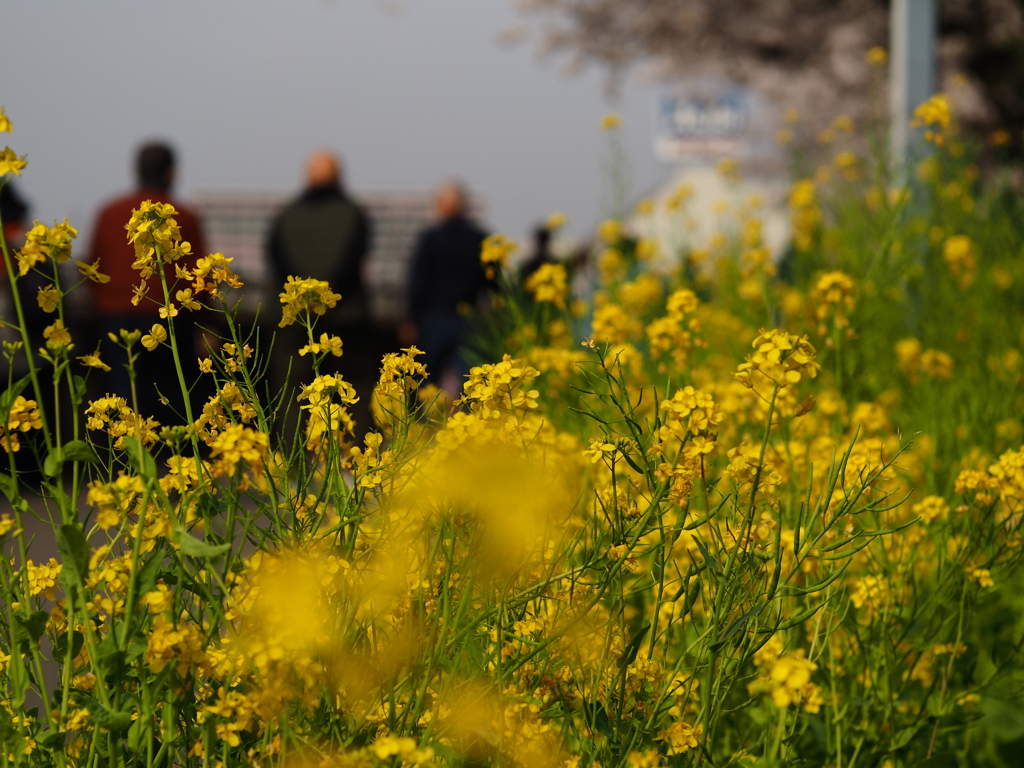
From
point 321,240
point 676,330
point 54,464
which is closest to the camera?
point 54,464

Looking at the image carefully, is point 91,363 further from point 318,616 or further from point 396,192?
point 396,192

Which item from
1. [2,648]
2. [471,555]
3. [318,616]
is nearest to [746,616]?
[471,555]

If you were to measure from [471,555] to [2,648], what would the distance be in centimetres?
78

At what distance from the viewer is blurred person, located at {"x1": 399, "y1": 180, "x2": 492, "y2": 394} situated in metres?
7.13

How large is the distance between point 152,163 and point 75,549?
15.1ft

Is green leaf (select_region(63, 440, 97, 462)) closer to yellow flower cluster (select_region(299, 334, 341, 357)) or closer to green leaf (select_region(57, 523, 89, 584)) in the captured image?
green leaf (select_region(57, 523, 89, 584))

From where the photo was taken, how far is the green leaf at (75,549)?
1.32 metres

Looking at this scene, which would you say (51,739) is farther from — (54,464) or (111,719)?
(54,464)

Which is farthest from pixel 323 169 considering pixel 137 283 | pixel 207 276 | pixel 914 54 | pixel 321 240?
pixel 207 276

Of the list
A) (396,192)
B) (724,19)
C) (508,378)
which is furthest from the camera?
(724,19)

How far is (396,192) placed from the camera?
13.5 m

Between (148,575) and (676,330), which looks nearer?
(148,575)

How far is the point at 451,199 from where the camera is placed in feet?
24.0

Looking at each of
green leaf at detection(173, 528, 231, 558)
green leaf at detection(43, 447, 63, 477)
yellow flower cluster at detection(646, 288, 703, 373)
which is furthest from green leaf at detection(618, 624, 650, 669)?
yellow flower cluster at detection(646, 288, 703, 373)
